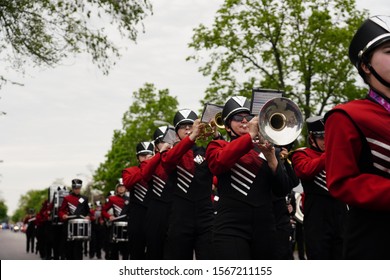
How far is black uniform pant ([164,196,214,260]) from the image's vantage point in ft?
29.8

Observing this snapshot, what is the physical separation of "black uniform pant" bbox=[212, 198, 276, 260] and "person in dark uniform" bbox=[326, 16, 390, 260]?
300cm

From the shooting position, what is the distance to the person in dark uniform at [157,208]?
11.4 meters

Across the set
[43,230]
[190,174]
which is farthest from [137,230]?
[43,230]

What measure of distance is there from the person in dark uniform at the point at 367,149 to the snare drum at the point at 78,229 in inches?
612

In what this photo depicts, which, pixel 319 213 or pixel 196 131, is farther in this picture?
pixel 319 213

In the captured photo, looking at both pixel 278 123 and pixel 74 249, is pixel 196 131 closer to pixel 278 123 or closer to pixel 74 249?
pixel 278 123

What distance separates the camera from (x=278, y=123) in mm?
6512

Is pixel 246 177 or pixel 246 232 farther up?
pixel 246 177

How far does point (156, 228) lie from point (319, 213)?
2.90 meters

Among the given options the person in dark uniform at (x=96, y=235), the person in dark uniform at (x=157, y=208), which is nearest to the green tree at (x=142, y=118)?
the person in dark uniform at (x=96, y=235)

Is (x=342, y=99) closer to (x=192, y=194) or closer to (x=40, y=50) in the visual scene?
(x=40, y=50)

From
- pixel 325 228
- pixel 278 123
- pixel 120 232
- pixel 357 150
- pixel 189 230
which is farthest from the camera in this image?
pixel 120 232

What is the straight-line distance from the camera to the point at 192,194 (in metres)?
9.58
